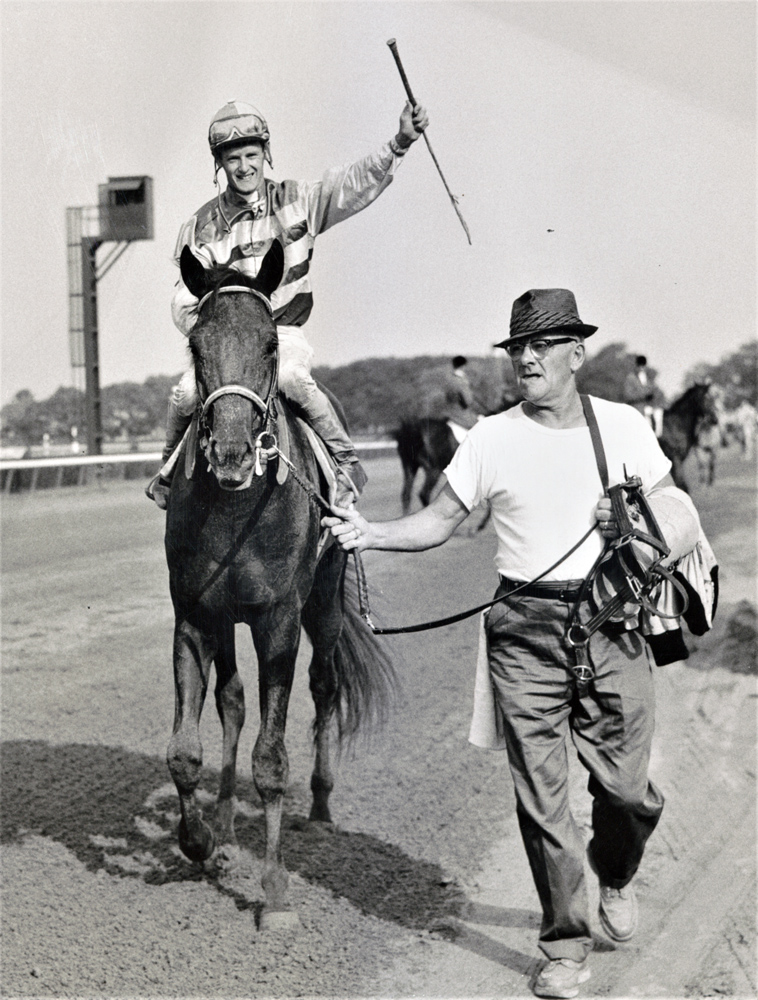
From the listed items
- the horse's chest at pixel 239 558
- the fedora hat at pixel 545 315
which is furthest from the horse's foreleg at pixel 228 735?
the fedora hat at pixel 545 315

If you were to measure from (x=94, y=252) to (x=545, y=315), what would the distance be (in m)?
2.42

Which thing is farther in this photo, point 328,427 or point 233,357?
point 328,427

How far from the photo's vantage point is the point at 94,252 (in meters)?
5.33

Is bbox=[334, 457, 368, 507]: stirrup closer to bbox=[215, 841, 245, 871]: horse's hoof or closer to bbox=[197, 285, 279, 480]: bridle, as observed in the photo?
bbox=[197, 285, 279, 480]: bridle

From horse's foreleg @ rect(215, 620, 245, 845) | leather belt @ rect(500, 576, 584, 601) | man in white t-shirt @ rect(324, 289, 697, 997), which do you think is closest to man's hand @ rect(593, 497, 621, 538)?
man in white t-shirt @ rect(324, 289, 697, 997)

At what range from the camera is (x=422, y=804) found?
238 inches

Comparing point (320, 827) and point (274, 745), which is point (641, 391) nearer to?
point (320, 827)

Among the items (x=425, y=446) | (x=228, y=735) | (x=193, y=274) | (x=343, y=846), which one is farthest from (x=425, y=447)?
(x=193, y=274)

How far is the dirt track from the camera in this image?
4.21 meters

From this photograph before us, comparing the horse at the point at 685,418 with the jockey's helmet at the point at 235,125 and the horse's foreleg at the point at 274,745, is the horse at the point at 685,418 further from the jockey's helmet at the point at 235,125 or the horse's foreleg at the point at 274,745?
the jockey's helmet at the point at 235,125

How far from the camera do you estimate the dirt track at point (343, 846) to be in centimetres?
421

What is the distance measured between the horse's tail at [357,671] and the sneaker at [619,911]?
1.61 m

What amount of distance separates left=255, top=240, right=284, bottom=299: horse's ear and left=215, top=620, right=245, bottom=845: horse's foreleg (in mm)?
1828

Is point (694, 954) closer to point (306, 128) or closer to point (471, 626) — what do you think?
point (306, 128)
